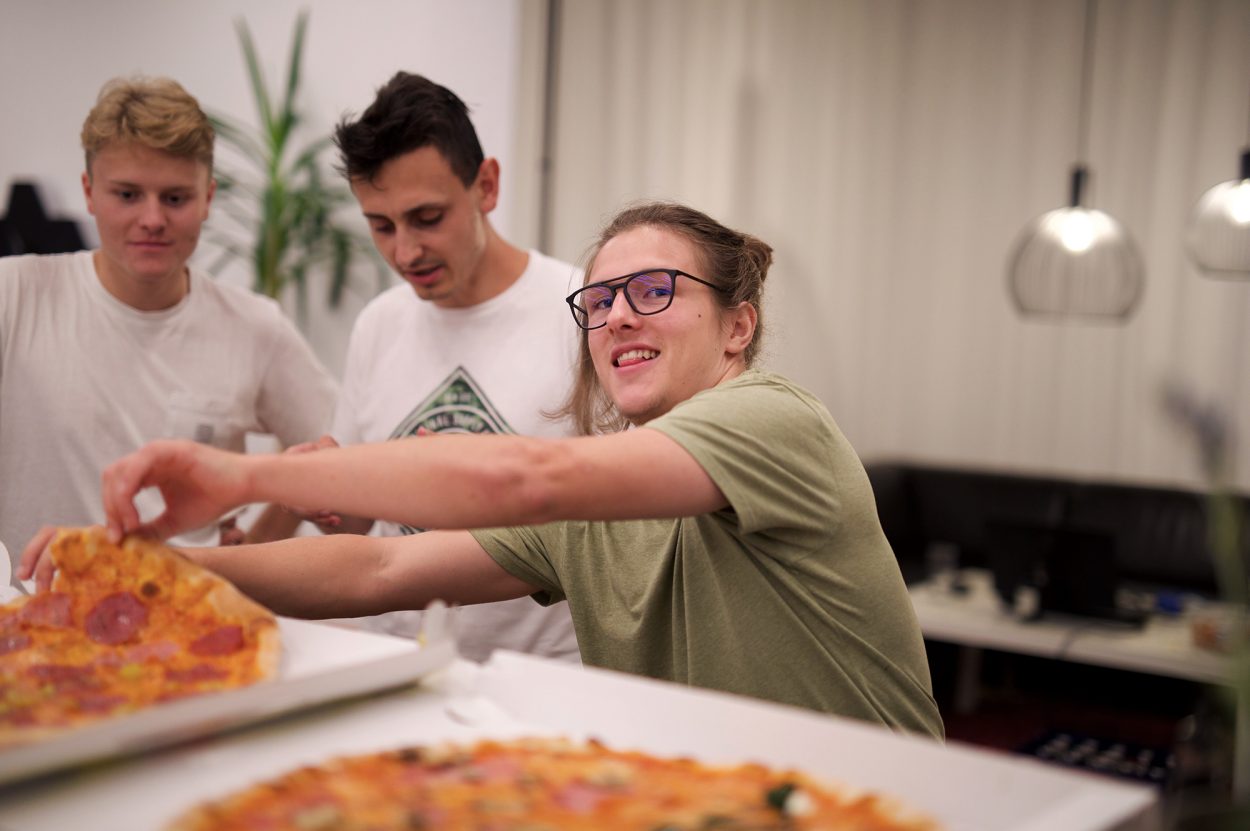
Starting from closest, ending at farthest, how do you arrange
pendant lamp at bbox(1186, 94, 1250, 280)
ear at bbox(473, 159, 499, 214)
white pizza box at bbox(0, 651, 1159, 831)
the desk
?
1. white pizza box at bbox(0, 651, 1159, 831)
2. ear at bbox(473, 159, 499, 214)
3. pendant lamp at bbox(1186, 94, 1250, 280)
4. the desk

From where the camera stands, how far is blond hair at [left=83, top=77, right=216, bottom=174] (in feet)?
7.32

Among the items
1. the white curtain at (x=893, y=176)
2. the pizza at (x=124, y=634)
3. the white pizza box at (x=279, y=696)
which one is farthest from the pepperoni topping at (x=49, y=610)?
the white curtain at (x=893, y=176)

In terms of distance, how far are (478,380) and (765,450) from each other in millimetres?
991

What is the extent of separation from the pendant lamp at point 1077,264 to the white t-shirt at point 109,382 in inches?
83.8

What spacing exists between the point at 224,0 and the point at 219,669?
460cm

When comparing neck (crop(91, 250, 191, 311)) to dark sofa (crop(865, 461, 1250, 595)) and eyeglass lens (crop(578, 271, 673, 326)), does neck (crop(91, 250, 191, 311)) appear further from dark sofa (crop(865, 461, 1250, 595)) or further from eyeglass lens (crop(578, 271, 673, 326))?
dark sofa (crop(865, 461, 1250, 595))

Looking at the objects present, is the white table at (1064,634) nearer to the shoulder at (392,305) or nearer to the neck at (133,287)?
the shoulder at (392,305)

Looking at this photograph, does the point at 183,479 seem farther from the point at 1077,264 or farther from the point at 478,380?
the point at 1077,264

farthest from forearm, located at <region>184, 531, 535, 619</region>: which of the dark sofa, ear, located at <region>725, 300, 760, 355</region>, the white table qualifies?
the dark sofa

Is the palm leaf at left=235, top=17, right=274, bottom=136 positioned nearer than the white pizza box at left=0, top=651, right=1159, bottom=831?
No

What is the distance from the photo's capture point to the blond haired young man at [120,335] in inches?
89.2

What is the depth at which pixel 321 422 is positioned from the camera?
2.56 m

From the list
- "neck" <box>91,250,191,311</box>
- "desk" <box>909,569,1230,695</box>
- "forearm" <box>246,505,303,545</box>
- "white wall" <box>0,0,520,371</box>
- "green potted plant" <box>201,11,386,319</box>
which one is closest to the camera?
"forearm" <box>246,505,303,545</box>

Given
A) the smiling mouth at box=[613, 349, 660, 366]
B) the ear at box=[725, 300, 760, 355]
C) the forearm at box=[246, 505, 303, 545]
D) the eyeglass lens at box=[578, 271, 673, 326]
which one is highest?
the eyeglass lens at box=[578, 271, 673, 326]
